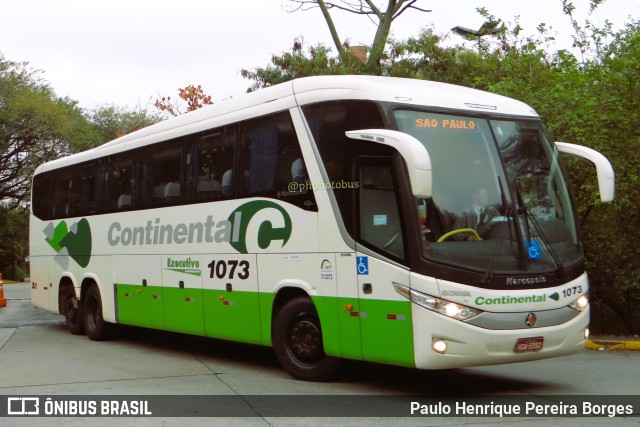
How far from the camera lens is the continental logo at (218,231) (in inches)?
399

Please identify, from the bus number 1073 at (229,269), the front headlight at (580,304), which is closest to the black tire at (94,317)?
the bus number 1073 at (229,269)

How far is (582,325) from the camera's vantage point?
8852 mm

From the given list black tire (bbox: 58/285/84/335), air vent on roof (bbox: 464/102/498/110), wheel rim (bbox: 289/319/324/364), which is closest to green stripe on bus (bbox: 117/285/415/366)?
wheel rim (bbox: 289/319/324/364)

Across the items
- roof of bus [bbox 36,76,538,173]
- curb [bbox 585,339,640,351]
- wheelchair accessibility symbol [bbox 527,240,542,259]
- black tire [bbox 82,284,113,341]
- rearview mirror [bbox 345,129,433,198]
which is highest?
roof of bus [bbox 36,76,538,173]

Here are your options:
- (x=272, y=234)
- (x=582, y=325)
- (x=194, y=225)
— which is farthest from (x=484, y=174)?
(x=194, y=225)

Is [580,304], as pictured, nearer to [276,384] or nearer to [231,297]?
[276,384]

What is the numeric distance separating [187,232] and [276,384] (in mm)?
3179

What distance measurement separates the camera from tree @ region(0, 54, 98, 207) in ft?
147

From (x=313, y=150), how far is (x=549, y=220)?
8.91ft

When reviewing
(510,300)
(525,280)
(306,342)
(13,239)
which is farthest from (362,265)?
(13,239)

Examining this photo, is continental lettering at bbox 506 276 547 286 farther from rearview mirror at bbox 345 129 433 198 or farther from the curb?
the curb

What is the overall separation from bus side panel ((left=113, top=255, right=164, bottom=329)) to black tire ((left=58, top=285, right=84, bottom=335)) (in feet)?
6.48

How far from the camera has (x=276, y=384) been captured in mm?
9719

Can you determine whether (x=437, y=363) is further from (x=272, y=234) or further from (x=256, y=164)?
(x=256, y=164)
